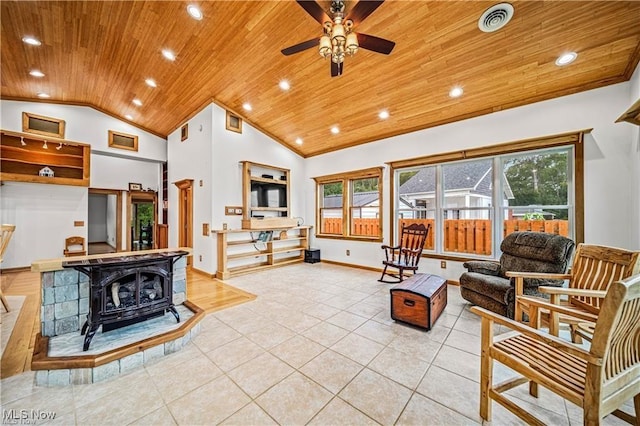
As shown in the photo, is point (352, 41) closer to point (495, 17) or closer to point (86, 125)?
point (495, 17)

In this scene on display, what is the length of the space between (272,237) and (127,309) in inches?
144

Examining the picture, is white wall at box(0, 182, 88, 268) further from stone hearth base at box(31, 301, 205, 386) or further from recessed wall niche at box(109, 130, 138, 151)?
stone hearth base at box(31, 301, 205, 386)

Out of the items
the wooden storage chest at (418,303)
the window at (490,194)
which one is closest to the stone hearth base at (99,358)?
the wooden storage chest at (418,303)

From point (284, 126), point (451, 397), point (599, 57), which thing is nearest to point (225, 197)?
point (284, 126)

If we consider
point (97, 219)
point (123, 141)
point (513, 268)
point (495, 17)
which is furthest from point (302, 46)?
point (97, 219)

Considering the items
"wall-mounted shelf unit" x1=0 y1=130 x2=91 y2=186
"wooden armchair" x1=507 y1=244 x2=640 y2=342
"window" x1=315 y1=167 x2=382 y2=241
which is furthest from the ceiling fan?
"wall-mounted shelf unit" x1=0 y1=130 x2=91 y2=186

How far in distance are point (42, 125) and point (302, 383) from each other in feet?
24.8

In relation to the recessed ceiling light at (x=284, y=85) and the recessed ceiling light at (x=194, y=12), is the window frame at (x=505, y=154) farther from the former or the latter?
the recessed ceiling light at (x=194, y=12)

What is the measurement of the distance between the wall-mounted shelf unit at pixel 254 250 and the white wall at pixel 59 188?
152 inches

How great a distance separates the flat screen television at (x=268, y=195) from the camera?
5.52 metres

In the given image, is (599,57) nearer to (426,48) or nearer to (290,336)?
(426,48)

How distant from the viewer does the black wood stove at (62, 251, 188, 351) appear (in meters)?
2.01

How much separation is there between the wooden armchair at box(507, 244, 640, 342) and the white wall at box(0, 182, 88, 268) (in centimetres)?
834

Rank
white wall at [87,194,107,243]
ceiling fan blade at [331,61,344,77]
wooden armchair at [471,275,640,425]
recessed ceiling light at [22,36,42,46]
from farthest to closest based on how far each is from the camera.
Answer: white wall at [87,194,107,243]
recessed ceiling light at [22,36,42,46]
ceiling fan blade at [331,61,344,77]
wooden armchair at [471,275,640,425]
